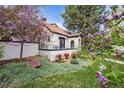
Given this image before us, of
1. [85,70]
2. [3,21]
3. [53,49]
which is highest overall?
[3,21]

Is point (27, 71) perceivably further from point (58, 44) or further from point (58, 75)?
point (58, 44)

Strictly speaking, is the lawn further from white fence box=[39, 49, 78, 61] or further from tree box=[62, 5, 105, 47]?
tree box=[62, 5, 105, 47]

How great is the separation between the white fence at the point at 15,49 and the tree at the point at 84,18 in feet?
1.48

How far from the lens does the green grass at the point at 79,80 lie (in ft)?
9.26

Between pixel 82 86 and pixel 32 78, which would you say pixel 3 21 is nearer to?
pixel 32 78

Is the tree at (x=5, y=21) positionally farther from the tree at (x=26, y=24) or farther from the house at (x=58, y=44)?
the house at (x=58, y=44)

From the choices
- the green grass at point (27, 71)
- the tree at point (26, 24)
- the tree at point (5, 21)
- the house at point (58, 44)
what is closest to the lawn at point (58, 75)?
the green grass at point (27, 71)

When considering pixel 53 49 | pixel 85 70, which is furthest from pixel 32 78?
→ pixel 85 70

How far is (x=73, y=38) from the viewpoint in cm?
299

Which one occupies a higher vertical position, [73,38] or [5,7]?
[5,7]

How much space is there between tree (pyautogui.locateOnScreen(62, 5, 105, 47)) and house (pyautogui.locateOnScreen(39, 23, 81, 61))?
0.08m

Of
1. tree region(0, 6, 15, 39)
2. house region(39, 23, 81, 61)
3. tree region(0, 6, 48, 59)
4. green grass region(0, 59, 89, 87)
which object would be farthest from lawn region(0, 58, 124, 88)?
tree region(0, 6, 15, 39)

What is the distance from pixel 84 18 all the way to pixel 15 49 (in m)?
0.82
